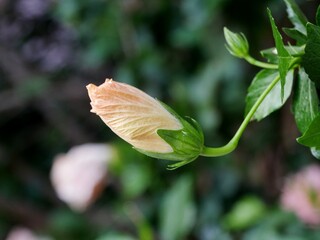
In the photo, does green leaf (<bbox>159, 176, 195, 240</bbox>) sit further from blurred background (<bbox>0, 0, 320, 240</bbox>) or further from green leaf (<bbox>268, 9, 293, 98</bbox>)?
green leaf (<bbox>268, 9, 293, 98</bbox>)

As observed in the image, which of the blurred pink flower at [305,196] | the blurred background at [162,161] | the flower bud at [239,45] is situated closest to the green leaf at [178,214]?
the blurred background at [162,161]

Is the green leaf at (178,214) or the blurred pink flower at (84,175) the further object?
the blurred pink flower at (84,175)

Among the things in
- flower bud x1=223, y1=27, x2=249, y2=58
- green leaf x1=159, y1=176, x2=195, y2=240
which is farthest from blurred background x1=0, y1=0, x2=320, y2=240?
flower bud x1=223, y1=27, x2=249, y2=58

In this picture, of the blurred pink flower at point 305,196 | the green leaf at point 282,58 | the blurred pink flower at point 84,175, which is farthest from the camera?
the blurred pink flower at point 84,175

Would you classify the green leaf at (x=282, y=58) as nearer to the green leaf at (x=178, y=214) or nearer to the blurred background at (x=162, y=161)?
the blurred background at (x=162, y=161)

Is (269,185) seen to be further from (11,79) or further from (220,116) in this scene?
(11,79)
